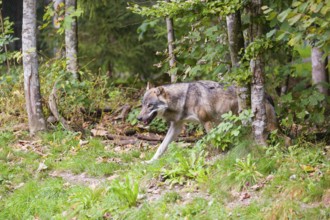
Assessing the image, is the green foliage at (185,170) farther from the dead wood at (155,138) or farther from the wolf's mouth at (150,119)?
the dead wood at (155,138)

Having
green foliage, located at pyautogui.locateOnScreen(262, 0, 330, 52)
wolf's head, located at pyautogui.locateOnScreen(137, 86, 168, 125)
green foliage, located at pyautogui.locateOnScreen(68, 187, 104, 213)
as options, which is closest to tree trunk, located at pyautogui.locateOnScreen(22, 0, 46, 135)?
wolf's head, located at pyautogui.locateOnScreen(137, 86, 168, 125)

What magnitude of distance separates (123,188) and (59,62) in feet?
19.7

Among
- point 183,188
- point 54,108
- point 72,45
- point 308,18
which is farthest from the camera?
point 72,45

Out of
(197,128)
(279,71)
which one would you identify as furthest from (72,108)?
(279,71)

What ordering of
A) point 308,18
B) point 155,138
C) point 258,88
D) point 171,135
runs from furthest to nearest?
point 155,138, point 171,135, point 258,88, point 308,18

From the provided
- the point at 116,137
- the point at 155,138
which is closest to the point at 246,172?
the point at 155,138

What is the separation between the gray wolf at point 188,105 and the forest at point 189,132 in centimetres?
2

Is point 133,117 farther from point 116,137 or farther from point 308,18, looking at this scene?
point 308,18

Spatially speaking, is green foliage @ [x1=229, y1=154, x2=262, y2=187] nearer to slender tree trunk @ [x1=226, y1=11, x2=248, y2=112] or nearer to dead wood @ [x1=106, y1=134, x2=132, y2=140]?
slender tree trunk @ [x1=226, y1=11, x2=248, y2=112]

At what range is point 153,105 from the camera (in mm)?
9539

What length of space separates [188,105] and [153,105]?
636mm

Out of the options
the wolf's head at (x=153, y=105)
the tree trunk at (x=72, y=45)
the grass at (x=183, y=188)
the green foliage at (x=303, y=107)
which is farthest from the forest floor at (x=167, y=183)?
the tree trunk at (x=72, y=45)

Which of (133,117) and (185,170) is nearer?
(185,170)

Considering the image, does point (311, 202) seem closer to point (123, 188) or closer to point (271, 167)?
point (271, 167)
